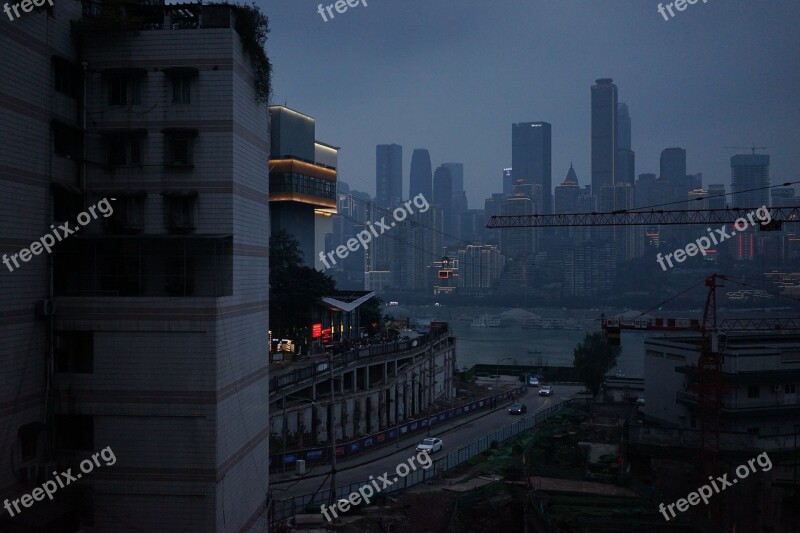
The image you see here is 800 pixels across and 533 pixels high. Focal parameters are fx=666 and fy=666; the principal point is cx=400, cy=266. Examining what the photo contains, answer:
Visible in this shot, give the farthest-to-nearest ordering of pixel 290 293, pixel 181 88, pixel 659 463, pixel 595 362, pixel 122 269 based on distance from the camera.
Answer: pixel 595 362
pixel 290 293
pixel 659 463
pixel 122 269
pixel 181 88

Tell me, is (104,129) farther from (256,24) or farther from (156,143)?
(256,24)

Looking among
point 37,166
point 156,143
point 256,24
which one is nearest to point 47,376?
point 37,166

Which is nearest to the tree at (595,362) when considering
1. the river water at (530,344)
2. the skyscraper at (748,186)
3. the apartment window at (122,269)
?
the river water at (530,344)

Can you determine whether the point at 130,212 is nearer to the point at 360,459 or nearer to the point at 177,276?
the point at 177,276

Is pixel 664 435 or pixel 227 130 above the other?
pixel 227 130

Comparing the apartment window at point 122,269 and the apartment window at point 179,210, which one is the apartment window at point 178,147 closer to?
the apartment window at point 179,210

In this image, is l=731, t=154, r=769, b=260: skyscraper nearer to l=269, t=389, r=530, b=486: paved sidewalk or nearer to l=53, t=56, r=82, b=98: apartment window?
l=269, t=389, r=530, b=486: paved sidewalk

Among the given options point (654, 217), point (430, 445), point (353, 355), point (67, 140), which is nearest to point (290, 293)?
point (353, 355)
